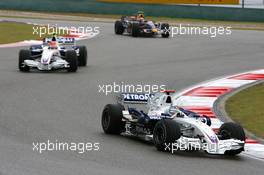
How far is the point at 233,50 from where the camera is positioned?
101ft

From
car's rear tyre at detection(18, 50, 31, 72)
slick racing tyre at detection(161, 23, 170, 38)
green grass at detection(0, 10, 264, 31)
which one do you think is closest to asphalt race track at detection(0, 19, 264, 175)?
car's rear tyre at detection(18, 50, 31, 72)

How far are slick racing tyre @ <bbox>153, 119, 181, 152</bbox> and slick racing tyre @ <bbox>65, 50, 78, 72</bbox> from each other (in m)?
10.6

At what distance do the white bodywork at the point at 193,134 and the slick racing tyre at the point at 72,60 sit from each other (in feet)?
31.8

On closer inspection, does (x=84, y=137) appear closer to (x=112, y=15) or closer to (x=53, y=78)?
(x=53, y=78)

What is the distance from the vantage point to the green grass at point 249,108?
15.0m

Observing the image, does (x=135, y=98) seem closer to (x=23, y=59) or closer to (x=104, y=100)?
(x=104, y=100)

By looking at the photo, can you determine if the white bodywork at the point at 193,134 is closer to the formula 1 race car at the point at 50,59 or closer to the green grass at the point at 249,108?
the green grass at the point at 249,108

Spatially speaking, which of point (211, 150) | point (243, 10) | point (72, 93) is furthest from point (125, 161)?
point (243, 10)

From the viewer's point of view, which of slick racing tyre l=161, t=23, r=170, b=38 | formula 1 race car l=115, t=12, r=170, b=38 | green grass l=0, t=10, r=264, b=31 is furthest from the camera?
green grass l=0, t=10, r=264, b=31

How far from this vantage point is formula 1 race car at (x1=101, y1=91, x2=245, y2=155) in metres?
11.9

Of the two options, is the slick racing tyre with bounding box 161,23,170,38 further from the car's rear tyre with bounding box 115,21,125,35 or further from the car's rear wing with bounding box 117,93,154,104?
the car's rear wing with bounding box 117,93,154,104

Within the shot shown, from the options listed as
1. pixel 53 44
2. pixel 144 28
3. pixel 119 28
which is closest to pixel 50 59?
pixel 53 44

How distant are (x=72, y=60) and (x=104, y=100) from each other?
492cm

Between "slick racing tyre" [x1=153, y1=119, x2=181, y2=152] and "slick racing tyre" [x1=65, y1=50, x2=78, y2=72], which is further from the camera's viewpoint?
"slick racing tyre" [x1=65, y1=50, x2=78, y2=72]
